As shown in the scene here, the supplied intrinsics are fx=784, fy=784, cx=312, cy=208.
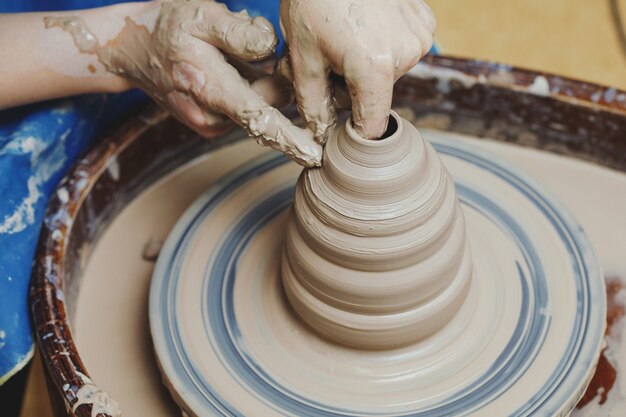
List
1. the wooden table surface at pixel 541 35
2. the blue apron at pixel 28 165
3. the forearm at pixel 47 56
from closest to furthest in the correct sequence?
the blue apron at pixel 28 165, the forearm at pixel 47 56, the wooden table surface at pixel 541 35

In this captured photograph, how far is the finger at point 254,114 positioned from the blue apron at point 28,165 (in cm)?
39

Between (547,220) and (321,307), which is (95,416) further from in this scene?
(547,220)

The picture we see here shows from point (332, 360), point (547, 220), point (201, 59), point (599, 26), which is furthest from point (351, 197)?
point (599, 26)

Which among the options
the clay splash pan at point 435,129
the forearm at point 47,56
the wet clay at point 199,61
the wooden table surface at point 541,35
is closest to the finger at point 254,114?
the wet clay at point 199,61

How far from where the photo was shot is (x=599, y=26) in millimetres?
3078

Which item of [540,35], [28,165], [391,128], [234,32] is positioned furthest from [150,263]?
[540,35]

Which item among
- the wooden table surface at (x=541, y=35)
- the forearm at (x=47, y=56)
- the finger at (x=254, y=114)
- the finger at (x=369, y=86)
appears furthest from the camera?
the wooden table surface at (x=541, y=35)

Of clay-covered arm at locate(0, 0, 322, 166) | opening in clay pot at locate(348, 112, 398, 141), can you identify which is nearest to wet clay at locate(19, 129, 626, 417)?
clay-covered arm at locate(0, 0, 322, 166)

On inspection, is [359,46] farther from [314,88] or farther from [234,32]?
[234,32]

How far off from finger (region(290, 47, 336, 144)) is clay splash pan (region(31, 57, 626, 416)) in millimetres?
600

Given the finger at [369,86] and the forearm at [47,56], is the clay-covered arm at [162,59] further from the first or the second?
the finger at [369,86]

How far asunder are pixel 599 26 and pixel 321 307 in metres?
2.20

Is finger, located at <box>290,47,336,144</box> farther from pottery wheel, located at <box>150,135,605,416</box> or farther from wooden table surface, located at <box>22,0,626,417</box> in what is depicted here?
wooden table surface, located at <box>22,0,626,417</box>

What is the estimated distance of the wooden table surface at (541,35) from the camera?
2.95 metres
